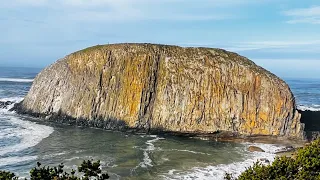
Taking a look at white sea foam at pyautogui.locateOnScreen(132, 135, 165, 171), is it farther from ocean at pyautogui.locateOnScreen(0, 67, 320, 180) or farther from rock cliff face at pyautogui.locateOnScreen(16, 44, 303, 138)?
rock cliff face at pyautogui.locateOnScreen(16, 44, 303, 138)

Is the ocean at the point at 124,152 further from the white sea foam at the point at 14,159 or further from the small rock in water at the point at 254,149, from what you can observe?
the small rock in water at the point at 254,149

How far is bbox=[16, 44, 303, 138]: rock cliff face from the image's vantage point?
42.4 m

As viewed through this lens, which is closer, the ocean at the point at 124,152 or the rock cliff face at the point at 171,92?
the ocean at the point at 124,152

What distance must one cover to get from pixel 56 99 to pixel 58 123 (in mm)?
3753

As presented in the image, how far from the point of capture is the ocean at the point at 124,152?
2959cm

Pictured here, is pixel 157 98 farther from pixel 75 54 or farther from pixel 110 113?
pixel 75 54

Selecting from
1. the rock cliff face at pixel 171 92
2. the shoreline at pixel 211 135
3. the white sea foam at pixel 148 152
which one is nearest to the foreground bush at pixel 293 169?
the white sea foam at pixel 148 152

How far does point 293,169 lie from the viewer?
14984 millimetres

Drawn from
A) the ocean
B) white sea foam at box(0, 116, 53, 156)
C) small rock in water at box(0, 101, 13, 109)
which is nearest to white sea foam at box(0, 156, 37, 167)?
the ocean

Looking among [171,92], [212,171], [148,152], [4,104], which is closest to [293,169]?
[212,171]

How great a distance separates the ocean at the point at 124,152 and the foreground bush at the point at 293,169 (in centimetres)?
1345

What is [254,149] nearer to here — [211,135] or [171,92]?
[211,135]

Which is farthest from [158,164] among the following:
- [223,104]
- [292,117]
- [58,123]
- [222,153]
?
[58,123]

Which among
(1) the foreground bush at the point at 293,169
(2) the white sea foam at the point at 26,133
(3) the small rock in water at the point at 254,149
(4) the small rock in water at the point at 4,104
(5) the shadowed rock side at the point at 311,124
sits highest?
(1) the foreground bush at the point at 293,169
